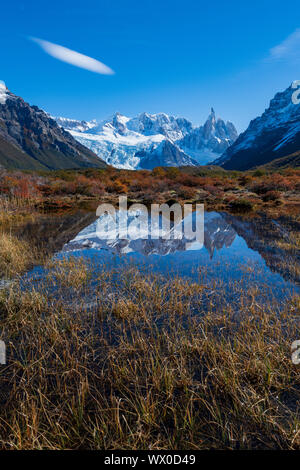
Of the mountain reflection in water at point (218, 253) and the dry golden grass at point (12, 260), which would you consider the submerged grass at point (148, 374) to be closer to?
the mountain reflection in water at point (218, 253)

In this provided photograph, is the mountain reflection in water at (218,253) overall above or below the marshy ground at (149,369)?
above

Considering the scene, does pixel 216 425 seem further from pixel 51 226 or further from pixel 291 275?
pixel 51 226

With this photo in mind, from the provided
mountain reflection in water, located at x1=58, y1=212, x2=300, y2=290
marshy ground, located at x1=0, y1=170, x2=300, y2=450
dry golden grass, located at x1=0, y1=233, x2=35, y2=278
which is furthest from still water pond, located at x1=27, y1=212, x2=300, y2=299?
marshy ground, located at x1=0, y1=170, x2=300, y2=450

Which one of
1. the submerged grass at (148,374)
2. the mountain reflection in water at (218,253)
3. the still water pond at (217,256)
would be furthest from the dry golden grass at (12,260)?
the submerged grass at (148,374)

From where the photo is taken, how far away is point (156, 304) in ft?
18.3

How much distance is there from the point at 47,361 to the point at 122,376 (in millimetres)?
1321

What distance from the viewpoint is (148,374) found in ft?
11.6

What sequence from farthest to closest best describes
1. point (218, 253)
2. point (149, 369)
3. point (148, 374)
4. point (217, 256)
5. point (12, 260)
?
1. point (218, 253)
2. point (217, 256)
3. point (12, 260)
4. point (148, 374)
5. point (149, 369)

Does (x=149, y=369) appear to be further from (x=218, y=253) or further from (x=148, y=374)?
(x=218, y=253)

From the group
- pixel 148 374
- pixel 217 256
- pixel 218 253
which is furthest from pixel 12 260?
pixel 218 253

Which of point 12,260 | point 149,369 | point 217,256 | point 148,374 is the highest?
point 12,260

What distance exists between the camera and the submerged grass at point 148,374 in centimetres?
257

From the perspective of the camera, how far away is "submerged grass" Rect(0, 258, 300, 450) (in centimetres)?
257
